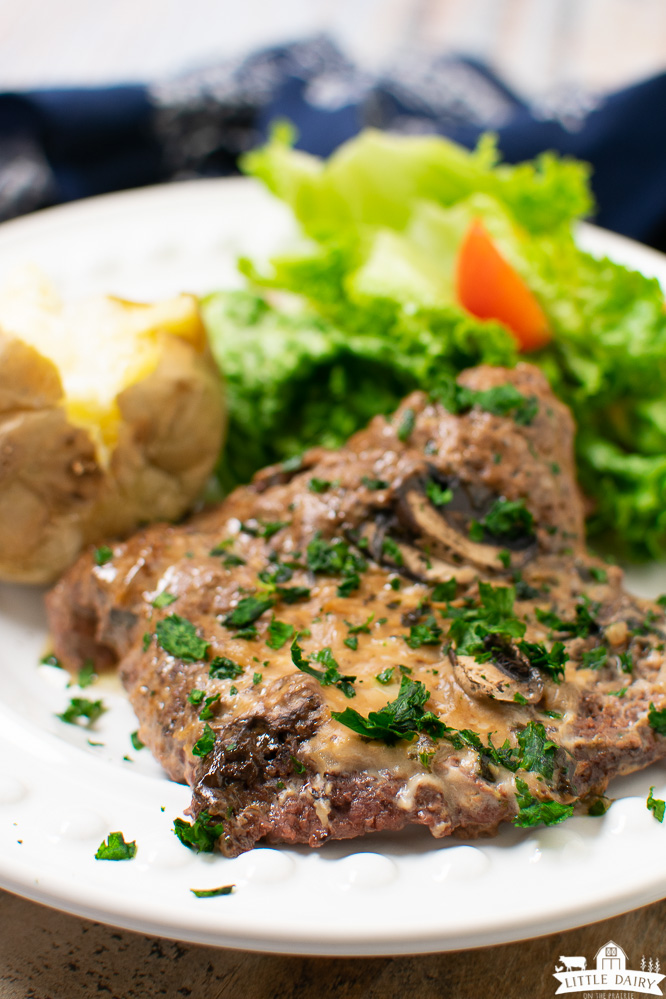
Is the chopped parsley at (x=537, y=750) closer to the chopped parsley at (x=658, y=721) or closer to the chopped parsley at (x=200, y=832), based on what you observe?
the chopped parsley at (x=658, y=721)

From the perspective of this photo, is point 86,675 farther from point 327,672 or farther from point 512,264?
point 512,264

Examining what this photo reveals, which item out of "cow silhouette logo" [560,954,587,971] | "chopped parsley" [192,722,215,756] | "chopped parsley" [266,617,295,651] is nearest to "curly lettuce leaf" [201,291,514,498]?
"chopped parsley" [266,617,295,651]

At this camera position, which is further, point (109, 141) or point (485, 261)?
point (109, 141)

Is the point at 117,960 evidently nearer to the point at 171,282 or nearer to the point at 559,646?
the point at 559,646

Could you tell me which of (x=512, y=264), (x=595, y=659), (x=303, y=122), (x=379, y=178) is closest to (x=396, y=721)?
(x=595, y=659)

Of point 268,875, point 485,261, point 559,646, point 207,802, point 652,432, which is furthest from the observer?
point 485,261

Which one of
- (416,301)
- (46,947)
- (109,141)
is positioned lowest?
(46,947)

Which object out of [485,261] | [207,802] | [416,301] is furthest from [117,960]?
[485,261]
